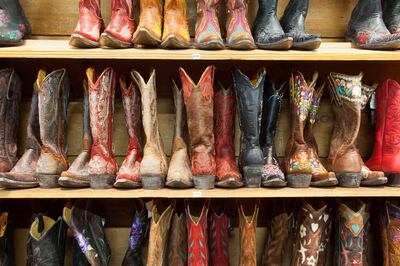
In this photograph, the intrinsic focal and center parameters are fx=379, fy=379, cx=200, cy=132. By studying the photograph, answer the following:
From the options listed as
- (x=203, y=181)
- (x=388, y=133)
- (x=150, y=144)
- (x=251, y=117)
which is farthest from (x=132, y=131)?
(x=388, y=133)

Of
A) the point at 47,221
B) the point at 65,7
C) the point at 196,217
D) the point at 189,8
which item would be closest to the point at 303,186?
the point at 196,217

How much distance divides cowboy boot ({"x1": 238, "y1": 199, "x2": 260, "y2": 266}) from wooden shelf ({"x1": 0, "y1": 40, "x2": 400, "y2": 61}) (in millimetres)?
651

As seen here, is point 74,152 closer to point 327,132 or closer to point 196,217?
point 196,217

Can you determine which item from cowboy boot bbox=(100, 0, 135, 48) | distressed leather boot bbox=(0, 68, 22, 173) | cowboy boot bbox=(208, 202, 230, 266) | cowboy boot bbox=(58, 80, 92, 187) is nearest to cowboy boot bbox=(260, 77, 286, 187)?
cowboy boot bbox=(208, 202, 230, 266)

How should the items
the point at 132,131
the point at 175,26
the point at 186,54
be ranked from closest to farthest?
the point at 186,54 → the point at 175,26 → the point at 132,131

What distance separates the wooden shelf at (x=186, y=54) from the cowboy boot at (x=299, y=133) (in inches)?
5.5

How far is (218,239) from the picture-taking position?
1773 mm

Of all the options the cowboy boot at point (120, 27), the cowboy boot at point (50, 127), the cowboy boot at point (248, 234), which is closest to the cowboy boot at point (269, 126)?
the cowboy boot at point (248, 234)

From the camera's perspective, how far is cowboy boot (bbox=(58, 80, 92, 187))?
60.7 inches

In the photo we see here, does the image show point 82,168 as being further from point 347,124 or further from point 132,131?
point 347,124

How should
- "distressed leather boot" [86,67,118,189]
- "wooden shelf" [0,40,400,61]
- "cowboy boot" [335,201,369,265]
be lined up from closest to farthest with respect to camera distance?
"wooden shelf" [0,40,400,61] → "distressed leather boot" [86,67,118,189] → "cowboy boot" [335,201,369,265]

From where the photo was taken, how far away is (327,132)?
1979 mm

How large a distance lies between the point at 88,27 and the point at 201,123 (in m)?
0.62

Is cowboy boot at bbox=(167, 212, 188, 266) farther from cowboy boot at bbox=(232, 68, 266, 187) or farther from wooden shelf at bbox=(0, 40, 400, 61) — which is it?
wooden shelf at bbox=(0, 40, 400, 61)
